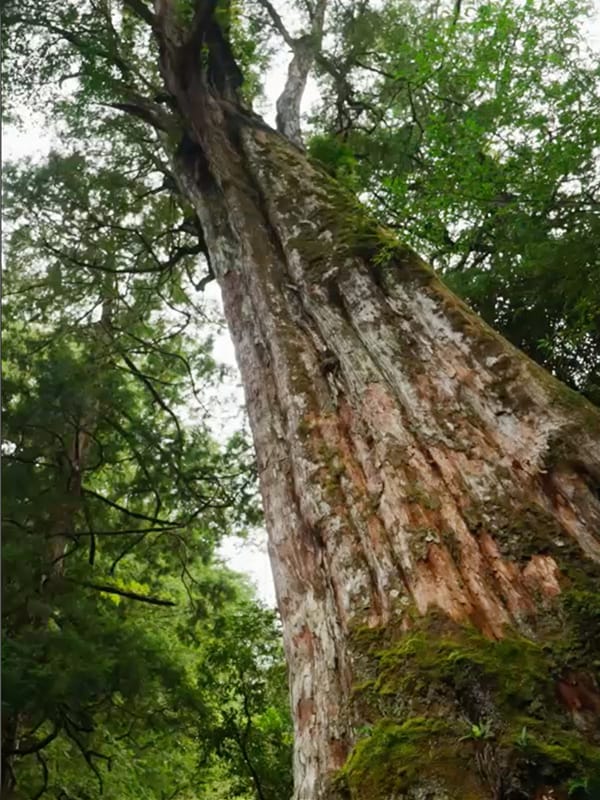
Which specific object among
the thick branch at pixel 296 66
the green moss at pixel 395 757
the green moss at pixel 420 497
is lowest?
the green moss at pixel 395 757

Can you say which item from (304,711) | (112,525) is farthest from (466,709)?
(112,525)

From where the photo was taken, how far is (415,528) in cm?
245

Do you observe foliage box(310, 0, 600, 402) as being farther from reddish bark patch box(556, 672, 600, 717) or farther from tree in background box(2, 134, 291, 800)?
tree in background box(2, 134, 291, 800)

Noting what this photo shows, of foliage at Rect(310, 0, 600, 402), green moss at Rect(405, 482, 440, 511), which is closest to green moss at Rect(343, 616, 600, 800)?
green moss at Rect(405, 482, 440, 511)

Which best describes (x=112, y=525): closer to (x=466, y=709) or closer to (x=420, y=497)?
(x=420, y=497)

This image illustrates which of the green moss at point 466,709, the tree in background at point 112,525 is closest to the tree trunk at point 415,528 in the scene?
the green moss at point 466,709

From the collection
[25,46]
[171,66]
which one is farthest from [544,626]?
[25,46]

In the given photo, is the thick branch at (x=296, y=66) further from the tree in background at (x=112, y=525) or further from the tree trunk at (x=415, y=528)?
the tree trunk at (x=415, y=528)

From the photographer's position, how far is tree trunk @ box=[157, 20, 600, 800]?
5.84 feet

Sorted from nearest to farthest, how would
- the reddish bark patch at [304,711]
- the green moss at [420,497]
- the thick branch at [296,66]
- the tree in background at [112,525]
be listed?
1. the reddish bark patch at [304,711]
2. the green moss at [420,497]
3. the tree in background at [112,525]
4. the thick branch at [296,66]

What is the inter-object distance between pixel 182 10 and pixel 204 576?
6.66 meters

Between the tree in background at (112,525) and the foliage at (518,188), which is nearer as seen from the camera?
the foliage at (518,188)

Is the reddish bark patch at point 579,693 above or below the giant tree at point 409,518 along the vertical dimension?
below

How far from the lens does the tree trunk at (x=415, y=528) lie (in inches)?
70.1
